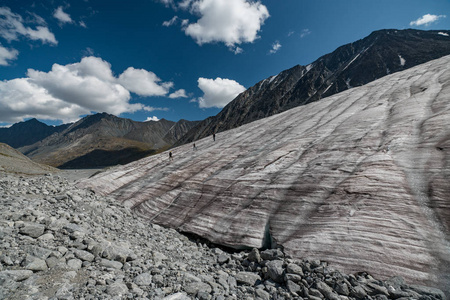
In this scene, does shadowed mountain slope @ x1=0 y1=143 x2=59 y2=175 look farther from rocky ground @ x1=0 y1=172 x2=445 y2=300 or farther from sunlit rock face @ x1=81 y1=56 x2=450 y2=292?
rocky ground @ x1=0 y1=172 x2=445 y2=300

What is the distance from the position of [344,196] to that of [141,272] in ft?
32.9

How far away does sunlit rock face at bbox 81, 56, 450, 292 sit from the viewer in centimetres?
769

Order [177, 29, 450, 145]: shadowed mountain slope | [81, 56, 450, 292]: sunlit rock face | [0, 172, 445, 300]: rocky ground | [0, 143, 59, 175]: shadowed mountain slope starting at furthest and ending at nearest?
1. [177, 29, 450, 145]: shadowed mountain slope
2. [0, 143, 59, 175]: shadowed mountain slope
3. [81, 56, 450, 292]: sunlit rock face
4. [0, 172, 445, 300]: rocky ground

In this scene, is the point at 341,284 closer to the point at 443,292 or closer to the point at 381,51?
the point at 443,292

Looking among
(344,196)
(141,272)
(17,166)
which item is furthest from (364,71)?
(17,166)

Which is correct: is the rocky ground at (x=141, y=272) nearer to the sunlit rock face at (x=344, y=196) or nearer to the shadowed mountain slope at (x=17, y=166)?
the sunlit rock face at (x=344, y=196)

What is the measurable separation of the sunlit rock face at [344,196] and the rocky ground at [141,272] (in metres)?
0.89

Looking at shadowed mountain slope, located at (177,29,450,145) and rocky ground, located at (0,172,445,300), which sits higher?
shadowed mountain slope, located at (177,29,450,145)

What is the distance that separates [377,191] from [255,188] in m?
6.86

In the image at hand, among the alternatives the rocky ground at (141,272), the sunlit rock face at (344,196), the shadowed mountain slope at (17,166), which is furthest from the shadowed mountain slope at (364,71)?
the rocky ground at (141,272)

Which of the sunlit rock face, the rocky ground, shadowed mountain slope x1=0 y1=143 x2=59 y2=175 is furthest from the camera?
shadowed mountain slope x1=0 y1=143 x2=59 y2=175

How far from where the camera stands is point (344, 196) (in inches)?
412

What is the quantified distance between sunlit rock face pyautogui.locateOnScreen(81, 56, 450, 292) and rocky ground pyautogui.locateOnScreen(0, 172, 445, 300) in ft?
2.93

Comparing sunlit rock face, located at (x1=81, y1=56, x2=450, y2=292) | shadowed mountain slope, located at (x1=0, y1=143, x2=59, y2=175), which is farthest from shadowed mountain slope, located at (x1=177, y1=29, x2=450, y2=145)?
sunlit rock face, located at (x1=81, y1=56, x2=450, y2=292)
